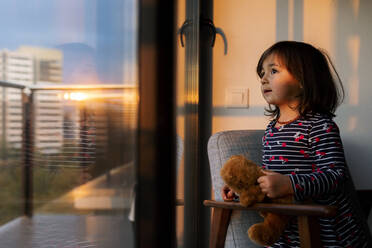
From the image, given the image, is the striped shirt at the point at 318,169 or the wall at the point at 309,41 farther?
the wall at the point at 309,41

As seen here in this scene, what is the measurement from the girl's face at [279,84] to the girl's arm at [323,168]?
0.14 m

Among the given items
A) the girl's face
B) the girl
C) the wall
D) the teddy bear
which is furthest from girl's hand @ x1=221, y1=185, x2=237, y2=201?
the wall

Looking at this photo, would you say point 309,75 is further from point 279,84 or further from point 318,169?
point 318,169

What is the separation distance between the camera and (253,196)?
943mm

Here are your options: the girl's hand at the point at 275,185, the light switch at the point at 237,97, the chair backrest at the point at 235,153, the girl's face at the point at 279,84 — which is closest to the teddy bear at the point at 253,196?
the girl's hand at the point at 275,185

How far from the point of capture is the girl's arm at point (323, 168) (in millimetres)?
972

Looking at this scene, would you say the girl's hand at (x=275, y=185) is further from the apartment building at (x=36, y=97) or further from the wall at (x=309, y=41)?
the wall at (x=309, y=41)

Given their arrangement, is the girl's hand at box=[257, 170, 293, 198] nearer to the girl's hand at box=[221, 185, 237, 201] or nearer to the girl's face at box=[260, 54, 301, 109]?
the girl's hand at box=[221, 185, 237, 201]

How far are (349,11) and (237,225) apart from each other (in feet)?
4.12

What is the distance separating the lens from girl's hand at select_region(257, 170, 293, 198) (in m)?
0.96

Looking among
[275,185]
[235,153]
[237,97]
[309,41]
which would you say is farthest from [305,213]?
[309,41]

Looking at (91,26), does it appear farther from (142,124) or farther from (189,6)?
(189,6)

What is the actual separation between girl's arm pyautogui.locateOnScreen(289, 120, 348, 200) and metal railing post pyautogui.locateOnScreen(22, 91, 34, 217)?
78 centimetres

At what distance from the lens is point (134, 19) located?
38cm
